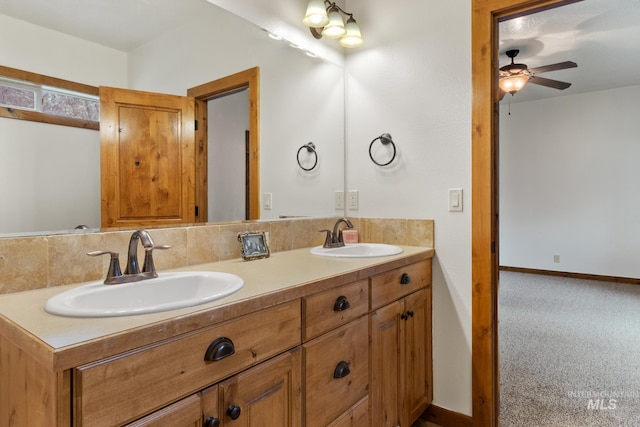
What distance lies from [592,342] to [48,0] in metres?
3.81

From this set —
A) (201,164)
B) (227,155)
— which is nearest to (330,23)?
(227,155)

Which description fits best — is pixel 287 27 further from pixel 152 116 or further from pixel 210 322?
pixel 210 322

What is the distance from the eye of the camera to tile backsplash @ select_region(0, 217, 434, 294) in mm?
1044

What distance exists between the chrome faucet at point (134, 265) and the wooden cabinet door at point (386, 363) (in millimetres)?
836

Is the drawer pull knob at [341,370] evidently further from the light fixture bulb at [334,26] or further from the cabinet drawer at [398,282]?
the light fixture bulb at [334,26]

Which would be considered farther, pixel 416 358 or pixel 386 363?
pixel 416 358

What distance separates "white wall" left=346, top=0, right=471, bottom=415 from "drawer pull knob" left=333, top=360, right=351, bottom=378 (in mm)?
782

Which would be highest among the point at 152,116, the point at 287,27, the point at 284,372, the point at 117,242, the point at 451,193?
the point at 287,27

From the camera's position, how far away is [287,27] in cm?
194

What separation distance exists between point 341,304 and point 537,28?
124 inches

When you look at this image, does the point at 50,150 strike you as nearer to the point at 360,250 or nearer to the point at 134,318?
the point at 134,318

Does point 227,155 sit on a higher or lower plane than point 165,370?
higher

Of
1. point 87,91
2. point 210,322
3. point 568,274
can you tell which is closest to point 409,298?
point 210,322

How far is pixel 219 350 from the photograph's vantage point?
33.7 inches
